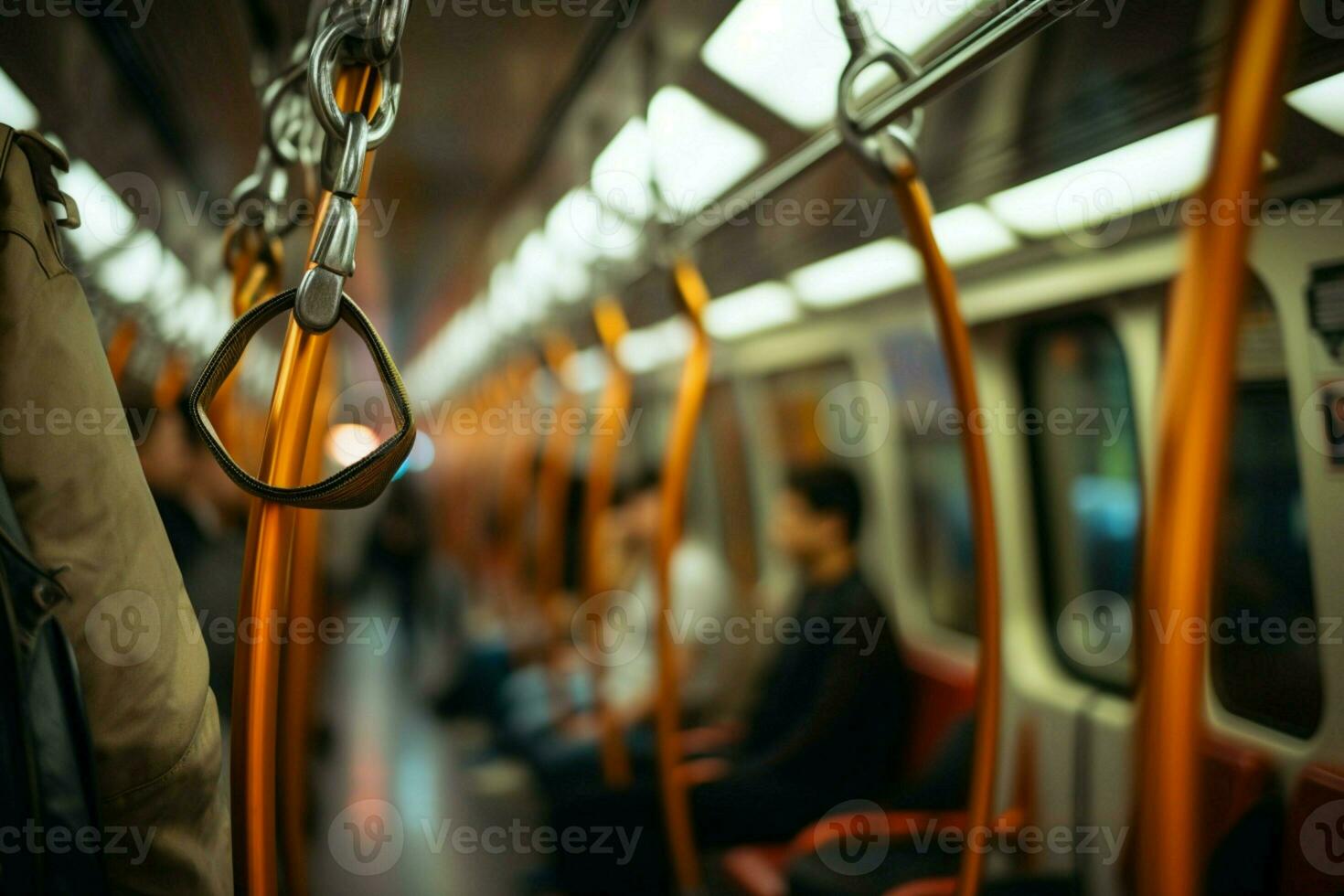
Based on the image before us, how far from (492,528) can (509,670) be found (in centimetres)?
308

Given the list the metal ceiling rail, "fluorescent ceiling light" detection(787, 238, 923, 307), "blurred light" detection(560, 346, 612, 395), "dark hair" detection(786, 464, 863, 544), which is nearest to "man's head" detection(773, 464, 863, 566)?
"dark hair" detection(786, 464, 863, 544)

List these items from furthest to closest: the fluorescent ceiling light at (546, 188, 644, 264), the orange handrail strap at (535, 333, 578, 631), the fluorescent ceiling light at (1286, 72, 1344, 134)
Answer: the orange handrail strap at (535, 333, 578, 631) < the fluorescent ceiling light at (546, 188, 644, 264) < the fluorescent ceiling light at (1286, 72, 1344, 134)

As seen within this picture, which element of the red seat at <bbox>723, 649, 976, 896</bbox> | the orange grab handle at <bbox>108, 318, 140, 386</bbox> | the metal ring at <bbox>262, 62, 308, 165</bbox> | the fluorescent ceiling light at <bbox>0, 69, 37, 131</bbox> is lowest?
the red seat at <bbox>723, 649, 976, 896</bbox>

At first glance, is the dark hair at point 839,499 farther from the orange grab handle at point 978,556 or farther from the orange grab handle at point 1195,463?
the orange grab handle at point 1195,463

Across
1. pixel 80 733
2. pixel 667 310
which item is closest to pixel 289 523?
pixel 80 733

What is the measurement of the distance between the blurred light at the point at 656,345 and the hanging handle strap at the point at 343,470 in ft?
12.8

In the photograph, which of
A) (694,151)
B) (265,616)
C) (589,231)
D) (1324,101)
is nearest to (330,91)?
(265,616)

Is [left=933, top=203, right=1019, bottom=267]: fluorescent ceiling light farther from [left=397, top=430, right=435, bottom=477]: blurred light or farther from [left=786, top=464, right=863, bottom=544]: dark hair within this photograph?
[left=397, top=430, right=435, bottom=477]: blurred light

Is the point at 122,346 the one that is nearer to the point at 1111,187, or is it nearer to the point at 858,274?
the point at 1111,187

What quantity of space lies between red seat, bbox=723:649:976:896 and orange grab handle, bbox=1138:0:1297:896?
1750 mm

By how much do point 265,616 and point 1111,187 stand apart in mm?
2262

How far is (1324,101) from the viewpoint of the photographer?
5.40 feet

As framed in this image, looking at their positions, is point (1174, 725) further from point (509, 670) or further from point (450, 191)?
point (509, 670)

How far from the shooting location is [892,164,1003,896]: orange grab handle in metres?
1.47
